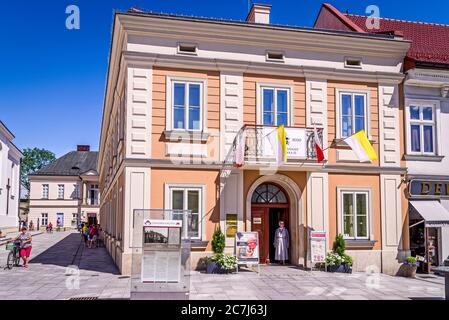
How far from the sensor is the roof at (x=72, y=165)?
224 feet

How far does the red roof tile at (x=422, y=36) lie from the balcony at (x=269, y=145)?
5730 mm

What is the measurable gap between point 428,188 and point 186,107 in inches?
370

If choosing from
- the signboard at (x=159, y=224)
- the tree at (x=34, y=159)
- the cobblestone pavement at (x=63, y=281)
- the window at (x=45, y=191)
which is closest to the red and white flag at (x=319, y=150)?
the signboard at (x=159, y=224)

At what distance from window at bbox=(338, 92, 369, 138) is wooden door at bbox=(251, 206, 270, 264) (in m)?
4.06

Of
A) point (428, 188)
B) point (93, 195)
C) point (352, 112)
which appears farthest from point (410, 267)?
point (93, 195)

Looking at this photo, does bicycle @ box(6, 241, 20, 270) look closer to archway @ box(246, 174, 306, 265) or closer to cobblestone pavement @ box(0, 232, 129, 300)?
cobblestone pavement @ box(0, 232, 129, 300)

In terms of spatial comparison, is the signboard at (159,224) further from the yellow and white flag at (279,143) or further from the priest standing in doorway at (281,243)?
the priest standing in doorway at (281,243)

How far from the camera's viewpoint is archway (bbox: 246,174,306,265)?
16.7m

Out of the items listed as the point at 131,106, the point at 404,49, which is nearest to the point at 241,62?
the point at 131,106

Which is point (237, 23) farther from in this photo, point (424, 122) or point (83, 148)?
point (83, 148)

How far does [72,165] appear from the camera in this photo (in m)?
70.8

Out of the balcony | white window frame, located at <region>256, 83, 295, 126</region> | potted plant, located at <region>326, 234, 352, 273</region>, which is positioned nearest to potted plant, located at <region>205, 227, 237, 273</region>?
the balcony

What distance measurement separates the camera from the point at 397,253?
17.3m
